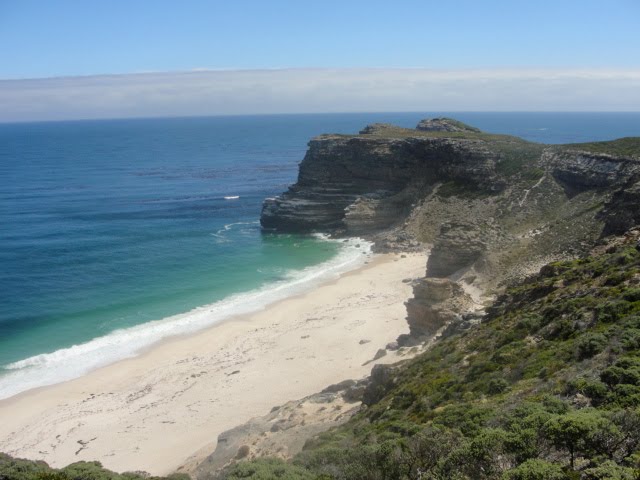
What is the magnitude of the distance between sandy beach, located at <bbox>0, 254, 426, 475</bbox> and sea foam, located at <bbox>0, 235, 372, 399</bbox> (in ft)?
3.85

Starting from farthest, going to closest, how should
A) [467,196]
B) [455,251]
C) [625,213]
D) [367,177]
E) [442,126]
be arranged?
[442,126] < [367,177] < [467,196] < [455,251] < [625,213]

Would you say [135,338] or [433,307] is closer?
[433,307]

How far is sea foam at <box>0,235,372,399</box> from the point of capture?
33684mm

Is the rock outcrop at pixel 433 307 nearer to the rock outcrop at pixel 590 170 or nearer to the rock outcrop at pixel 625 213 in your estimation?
the rock outcrop at pixel 625 213

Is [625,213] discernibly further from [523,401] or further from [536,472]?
[536,472]

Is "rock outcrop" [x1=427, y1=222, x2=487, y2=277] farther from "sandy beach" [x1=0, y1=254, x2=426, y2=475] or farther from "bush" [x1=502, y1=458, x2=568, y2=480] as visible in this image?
"bush" [x1=502, y1=458, x2=568, y2=480]

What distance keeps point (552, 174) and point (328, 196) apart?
84.2ft

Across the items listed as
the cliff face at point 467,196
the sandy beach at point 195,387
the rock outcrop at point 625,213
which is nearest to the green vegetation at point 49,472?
the sandy beach at point 195,387

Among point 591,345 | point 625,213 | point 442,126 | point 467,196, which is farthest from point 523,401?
point 442,126

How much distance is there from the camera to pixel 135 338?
126 feet

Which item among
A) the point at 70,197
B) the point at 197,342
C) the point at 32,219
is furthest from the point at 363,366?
the point at 70,197

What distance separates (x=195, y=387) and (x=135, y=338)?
8.98 m

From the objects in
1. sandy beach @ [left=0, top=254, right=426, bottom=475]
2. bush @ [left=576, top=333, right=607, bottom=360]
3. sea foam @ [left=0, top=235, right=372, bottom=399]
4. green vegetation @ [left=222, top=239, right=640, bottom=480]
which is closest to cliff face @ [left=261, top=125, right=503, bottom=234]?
sea foam @ [left=0, top=235, right=372, bottom=399]

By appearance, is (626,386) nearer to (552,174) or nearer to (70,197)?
(552,174)
